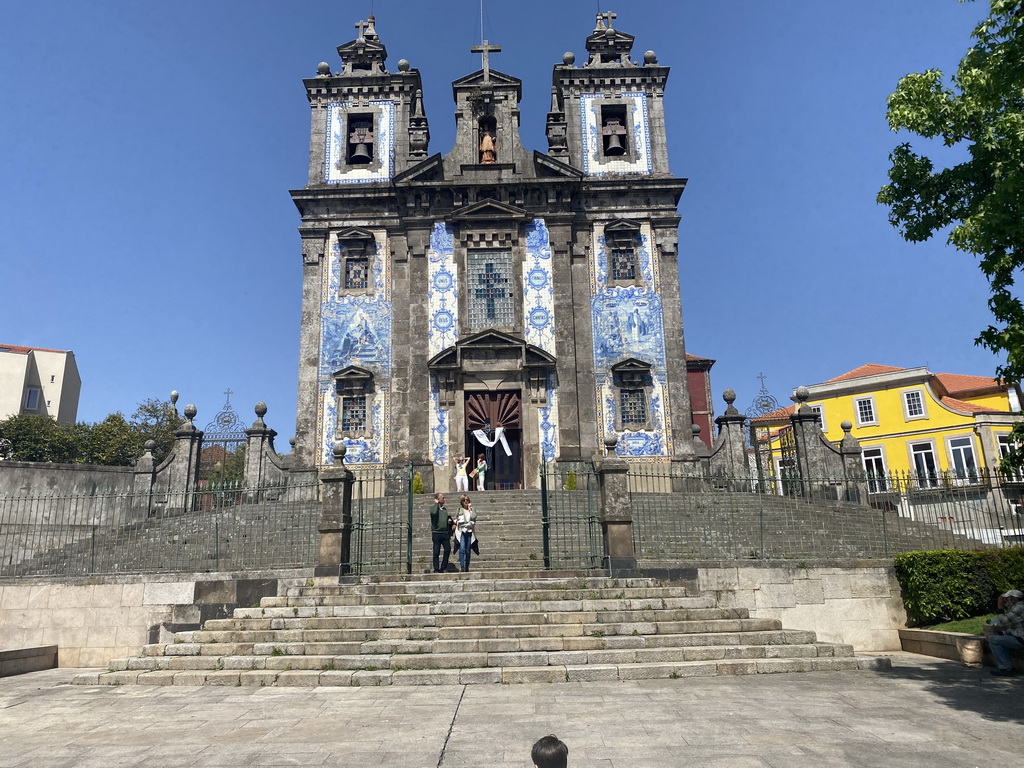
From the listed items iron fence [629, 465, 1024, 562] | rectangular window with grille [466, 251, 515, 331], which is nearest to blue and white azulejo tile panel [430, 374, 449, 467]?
rectangular window with grille [466, 251, 515, 331]

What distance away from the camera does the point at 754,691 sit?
7.38 meters

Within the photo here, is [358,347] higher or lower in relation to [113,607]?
higher

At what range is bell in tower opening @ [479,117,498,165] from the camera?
24.9m

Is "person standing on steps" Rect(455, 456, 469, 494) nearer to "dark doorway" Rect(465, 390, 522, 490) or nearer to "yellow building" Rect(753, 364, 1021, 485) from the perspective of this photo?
"dark doorway" Rect(465, 390, 522, 490)

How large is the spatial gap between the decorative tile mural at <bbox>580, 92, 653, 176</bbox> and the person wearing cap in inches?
763

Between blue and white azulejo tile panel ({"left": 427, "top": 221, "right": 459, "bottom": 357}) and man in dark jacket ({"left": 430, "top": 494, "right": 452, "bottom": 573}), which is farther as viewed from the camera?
blue and white azulejo tile panel ({"left": 427, "top": 221, "right": 459, "bottom": 357})

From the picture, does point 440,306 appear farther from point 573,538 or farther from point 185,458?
point 573,538

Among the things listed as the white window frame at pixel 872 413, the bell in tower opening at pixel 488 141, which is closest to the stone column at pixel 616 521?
the bell in tower opening at pixel 488 141

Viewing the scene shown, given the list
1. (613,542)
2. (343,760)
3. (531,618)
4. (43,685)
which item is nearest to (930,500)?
(613,542)

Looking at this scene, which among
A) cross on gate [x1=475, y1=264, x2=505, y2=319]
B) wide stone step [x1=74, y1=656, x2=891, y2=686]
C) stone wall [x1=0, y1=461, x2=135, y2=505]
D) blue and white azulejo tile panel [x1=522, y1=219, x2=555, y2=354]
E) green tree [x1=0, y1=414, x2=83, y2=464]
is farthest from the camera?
green tree [x1=0, y1=414, x2=83, y2=464]

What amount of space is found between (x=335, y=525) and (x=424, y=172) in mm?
15825

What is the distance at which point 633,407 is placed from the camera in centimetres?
2259

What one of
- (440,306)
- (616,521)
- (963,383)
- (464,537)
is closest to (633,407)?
(440,306)

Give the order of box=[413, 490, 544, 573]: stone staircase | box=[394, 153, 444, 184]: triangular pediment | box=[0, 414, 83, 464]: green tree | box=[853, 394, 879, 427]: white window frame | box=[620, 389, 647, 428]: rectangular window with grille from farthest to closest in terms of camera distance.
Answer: box=[853, 394, 879, 427]: white window frame < box=[0, 414, 83, 464]: green tree < box=[394, 153, 444, 184]: triangular pediment < box=[620, 389, 647, 428]: rectangular window with grille < box=[413, 490, 544, 573]: stone staircase
